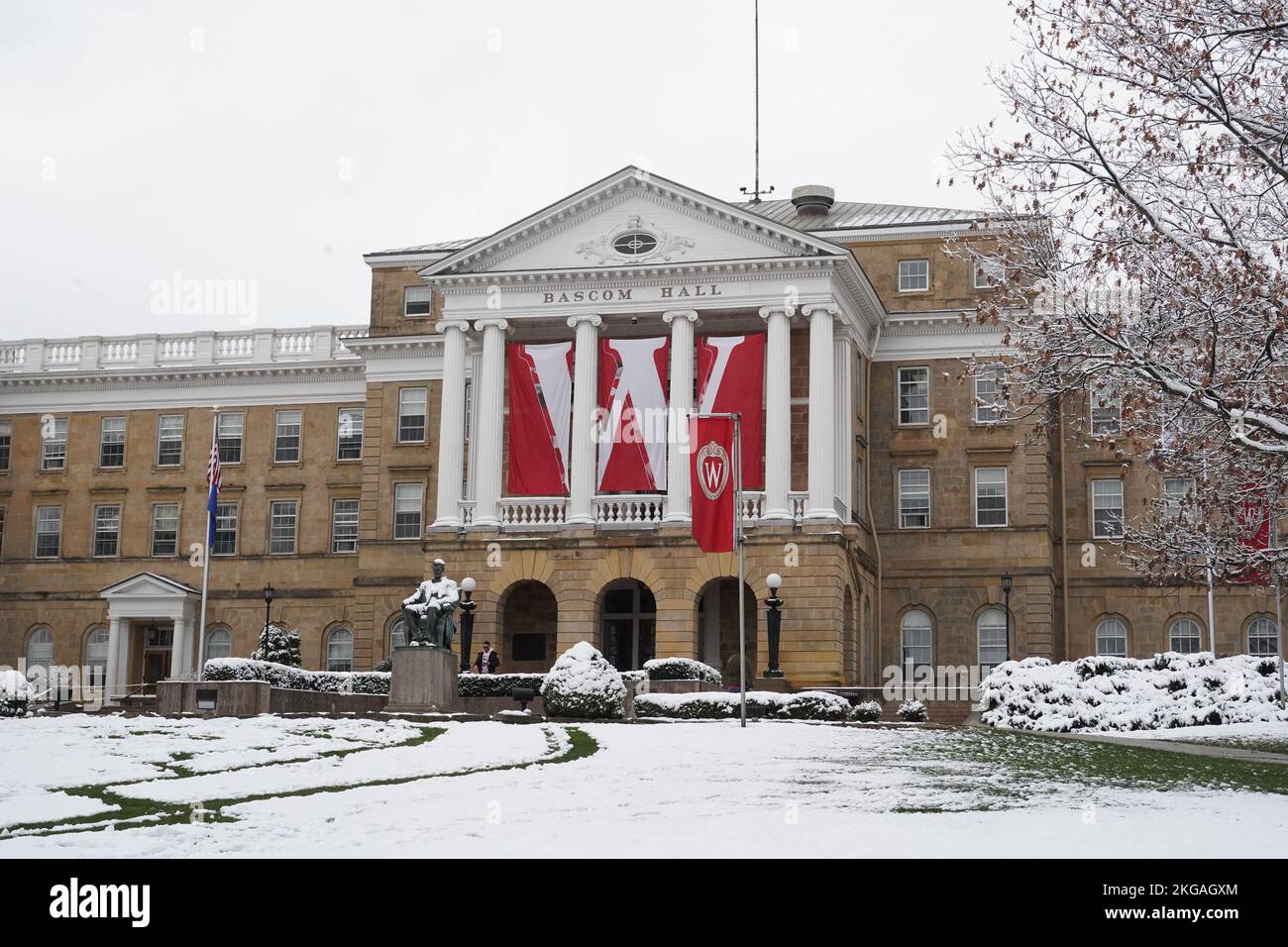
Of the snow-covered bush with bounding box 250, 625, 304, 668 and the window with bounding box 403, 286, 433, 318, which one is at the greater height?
A: the window with bounding box 403, 286, 433, 318

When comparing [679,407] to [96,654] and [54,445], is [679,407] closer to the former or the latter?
[96,654]

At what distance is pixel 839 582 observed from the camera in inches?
1880

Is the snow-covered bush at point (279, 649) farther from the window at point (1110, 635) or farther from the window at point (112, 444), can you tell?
the window at point (1110, 635)

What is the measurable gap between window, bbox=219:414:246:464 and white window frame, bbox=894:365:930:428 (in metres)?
25.3

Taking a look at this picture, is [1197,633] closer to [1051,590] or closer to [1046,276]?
[1051,590]

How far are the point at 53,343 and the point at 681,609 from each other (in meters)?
32.5

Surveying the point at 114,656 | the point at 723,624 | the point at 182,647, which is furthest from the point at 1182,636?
the point at 114,656

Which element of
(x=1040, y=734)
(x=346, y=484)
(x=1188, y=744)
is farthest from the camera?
(x=346, y=484)

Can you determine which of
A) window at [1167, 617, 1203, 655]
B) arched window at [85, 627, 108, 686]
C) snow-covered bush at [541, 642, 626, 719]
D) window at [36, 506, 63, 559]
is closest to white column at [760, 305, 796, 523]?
snow-covered bush at [541, 642, 626, 719]

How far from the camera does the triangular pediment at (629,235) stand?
163 ft

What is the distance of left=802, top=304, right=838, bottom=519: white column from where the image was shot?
48.1 metres

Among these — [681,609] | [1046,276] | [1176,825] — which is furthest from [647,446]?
[1176,825]

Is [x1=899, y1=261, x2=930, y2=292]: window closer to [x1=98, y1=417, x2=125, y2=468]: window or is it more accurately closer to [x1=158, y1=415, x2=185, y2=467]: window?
[x1=158, y1=415, x2=185, y2=467]: window

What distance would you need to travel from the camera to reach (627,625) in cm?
5262
